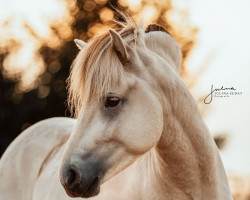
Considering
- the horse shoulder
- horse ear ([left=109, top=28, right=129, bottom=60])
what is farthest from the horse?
the horse shoulder

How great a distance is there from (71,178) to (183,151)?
0.77m

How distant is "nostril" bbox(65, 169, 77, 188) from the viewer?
2.73 metres

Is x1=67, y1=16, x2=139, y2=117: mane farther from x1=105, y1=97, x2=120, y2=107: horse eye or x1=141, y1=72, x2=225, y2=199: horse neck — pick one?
x1=141, y1=72, x2=225, y2=199: horse neck

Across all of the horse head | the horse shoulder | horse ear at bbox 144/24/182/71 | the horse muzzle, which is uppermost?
horse ear at bbox 144/24/182/71

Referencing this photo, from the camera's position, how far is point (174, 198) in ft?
10.0

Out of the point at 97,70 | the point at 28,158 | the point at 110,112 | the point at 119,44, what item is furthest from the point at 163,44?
the point at 28,158

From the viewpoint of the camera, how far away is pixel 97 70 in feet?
9.59

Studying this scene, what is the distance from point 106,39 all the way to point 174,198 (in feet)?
3.70

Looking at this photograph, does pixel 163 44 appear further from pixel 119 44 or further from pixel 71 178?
pixel 71 178

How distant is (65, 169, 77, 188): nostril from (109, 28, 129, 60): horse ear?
0.81 m

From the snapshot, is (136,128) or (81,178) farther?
(136,128)

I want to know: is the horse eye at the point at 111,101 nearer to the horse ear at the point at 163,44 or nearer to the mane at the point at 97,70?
the mane at the point at 97,70

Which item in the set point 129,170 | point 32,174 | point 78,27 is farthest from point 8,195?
point 78,27

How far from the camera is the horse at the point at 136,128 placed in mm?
2824
